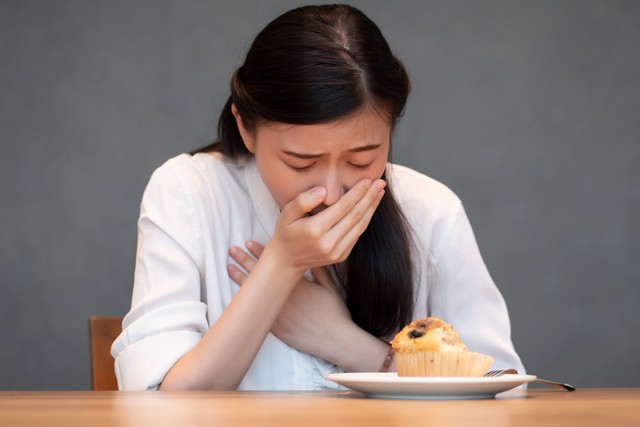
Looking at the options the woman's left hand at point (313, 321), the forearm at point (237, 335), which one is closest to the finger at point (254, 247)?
the woman's left hand at point (313, 321)

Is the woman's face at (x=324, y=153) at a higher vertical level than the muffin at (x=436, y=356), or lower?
higher

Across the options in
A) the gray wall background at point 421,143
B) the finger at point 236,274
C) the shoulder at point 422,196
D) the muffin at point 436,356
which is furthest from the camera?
the gray wall background at point 421,143

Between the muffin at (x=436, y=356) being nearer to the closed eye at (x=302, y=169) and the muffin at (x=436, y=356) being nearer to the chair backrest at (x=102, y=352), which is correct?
the closed eye at (x=302, y=169)

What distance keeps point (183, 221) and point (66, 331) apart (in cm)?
174

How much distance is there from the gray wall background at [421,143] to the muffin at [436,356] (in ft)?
7.29

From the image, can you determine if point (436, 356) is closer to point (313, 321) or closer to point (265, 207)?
point (313, 321)

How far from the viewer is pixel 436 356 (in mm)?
1125

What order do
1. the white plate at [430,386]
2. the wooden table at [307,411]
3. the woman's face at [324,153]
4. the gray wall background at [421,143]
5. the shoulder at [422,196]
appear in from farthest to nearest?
the gray wall background at [421,143] → the shoulder at [422,196] → the woman's face at [324,153] → the white plate at [430,386] → the wooden table at [307,411]

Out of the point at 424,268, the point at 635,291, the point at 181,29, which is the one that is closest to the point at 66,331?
the point at 181,29

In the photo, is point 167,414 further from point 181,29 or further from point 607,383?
point 607,383

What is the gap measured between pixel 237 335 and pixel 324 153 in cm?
30

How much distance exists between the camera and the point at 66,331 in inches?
126

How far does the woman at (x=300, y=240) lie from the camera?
4.56 feet

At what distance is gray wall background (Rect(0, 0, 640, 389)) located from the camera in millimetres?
3201
